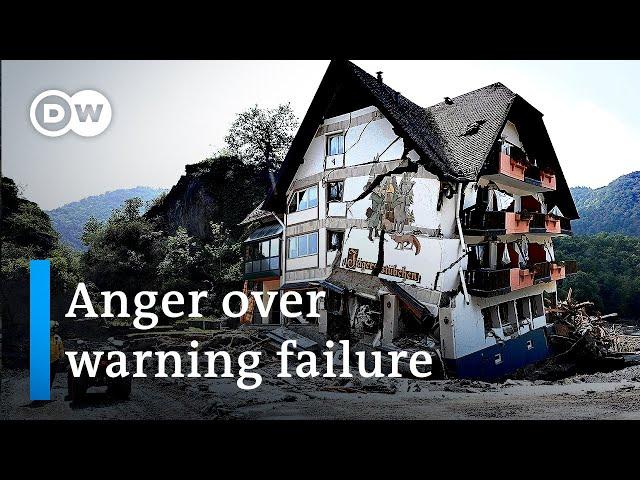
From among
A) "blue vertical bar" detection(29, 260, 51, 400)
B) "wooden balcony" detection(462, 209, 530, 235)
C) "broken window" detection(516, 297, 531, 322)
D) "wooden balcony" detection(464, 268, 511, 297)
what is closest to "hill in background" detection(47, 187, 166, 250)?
"blue vertical bar" detection(29, 260, 51, 400)

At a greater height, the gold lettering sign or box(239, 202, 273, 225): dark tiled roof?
box(239, 202, 273, 225): dark tiled roof

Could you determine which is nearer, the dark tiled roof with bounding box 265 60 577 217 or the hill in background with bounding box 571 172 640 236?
the dark tiled roof with bounding box 265 60 577 217

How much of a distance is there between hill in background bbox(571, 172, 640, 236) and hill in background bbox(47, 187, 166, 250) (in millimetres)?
4376

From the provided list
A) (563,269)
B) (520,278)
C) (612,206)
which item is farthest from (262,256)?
(612,206)

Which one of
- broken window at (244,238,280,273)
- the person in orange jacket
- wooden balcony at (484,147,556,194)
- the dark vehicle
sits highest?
wooden balcony at (484,147,556,194)

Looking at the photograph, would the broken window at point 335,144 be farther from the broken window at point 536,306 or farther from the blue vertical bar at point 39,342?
the blue vertical bar at point 39,342

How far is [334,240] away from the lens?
5484mm

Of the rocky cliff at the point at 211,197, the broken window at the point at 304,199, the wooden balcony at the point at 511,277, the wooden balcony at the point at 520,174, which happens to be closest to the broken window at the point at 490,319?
the wooden balcony at the point at 511,277

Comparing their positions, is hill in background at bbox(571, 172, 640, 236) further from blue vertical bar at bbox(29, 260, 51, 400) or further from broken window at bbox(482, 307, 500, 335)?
blue vertical bar at bbox(29, 260, 51, 400)

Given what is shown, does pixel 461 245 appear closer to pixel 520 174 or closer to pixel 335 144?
pixel 520 174

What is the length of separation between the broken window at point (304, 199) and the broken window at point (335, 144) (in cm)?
41

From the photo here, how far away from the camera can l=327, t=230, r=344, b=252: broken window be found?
5.46 metres
